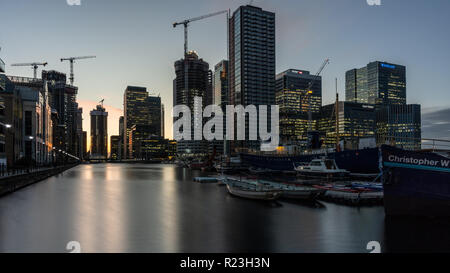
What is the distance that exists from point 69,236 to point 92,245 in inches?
144

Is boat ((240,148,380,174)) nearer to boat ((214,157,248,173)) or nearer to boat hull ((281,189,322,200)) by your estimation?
boat hull ((281,189,322,200))

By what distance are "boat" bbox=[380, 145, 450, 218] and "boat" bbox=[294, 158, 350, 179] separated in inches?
1042

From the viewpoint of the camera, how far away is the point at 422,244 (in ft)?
65.1

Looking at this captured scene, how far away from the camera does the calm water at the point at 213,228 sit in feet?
67.1

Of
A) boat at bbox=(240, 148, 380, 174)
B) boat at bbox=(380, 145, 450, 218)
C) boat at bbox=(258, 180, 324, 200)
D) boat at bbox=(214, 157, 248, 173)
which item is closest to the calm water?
boat at bbox=(380, 145, 450, 218)

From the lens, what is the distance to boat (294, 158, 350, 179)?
53.2 meters

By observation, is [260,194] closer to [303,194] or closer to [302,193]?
[302,193]

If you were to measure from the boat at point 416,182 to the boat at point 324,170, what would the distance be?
26470mm

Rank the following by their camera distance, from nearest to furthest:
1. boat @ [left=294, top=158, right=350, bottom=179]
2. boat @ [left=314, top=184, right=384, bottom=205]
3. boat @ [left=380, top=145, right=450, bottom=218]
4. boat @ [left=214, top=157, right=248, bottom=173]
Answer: boat @ [left=380, top=145, right=450, bottom=218], boat @ [left=314, top=184, right=384, bottom=205], boat @ [left=294, top=158, right=350, bottom=179], boat @ [left=214, top=157, right=248, bottom=173]

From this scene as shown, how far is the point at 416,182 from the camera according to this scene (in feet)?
83.0

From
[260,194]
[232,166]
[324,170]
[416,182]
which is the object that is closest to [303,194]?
[260,194]

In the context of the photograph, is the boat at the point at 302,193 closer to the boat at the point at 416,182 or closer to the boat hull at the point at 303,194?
the boat hull at the point at 303,194
